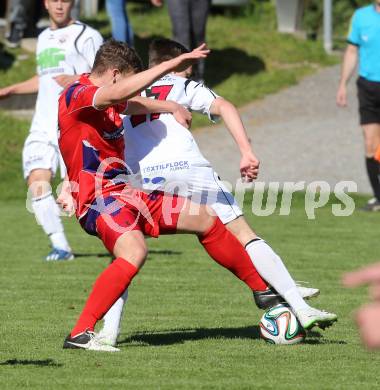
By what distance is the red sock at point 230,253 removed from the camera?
652cm

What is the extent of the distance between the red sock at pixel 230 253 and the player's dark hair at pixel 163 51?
3.27 feet

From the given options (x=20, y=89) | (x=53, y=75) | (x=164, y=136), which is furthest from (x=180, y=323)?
(x=53, y=75)

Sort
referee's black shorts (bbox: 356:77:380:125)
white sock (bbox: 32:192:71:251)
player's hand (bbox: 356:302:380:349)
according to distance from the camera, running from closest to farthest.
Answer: player's hand (bbox: 356:302:380:349) < white sock (bbox: 32:192:71:251) < referee's black shorts (bbox: 356:77:380:125)

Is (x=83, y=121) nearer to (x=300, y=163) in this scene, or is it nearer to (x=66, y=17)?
(x=66, y=17)

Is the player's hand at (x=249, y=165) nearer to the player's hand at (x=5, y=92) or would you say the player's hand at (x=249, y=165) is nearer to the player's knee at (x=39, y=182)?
the player's hand at (x=5, y=92)

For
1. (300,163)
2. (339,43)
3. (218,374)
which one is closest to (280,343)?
(218,374)

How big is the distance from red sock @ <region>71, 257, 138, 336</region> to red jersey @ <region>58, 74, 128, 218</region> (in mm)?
390

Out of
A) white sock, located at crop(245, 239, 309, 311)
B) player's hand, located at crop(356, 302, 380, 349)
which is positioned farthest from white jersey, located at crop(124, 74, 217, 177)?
player's hand, located at crop(356, 302, 380, 349)

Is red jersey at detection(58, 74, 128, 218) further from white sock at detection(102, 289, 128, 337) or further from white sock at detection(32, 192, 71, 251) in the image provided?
white sock at detection(32, 192, 71, 251)

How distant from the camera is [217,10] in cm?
2352

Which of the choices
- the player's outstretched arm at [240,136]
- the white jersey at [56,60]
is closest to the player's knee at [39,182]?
the white jersey at [56,60]

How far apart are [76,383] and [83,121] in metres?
1.52

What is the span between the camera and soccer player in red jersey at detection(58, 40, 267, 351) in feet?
19.7

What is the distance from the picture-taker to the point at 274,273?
21.2ft
